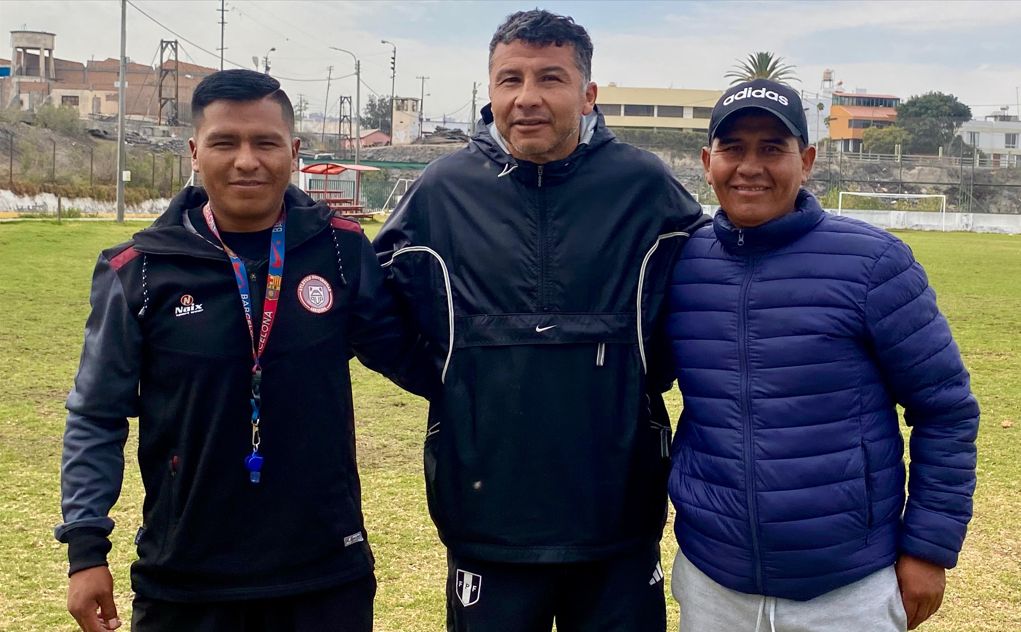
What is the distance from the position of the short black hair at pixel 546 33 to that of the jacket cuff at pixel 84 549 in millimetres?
1672

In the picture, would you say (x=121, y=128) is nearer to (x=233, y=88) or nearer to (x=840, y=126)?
(x=233, y=88)

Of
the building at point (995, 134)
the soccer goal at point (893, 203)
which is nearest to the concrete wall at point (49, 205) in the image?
the soccer goal at point (893, 203)

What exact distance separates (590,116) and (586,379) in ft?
2.60

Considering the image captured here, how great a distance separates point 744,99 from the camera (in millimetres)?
2619

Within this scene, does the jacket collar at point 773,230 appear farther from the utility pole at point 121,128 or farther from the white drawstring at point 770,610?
the utility pole at point 121,128

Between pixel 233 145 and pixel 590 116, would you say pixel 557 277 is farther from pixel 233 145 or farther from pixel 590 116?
pixel 233 145

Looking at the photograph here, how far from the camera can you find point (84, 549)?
2.47m

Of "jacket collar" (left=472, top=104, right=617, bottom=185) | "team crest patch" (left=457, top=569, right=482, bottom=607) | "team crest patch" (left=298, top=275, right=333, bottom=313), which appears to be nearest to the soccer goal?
"jacket collar" (left=472, top=104, right=617, bottom=185)

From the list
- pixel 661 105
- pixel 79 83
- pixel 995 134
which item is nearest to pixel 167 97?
pixel 79 83

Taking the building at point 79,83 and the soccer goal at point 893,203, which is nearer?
the soccer goal at point 893,203

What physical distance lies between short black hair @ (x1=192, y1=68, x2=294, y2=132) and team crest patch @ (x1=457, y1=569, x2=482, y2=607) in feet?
4.42

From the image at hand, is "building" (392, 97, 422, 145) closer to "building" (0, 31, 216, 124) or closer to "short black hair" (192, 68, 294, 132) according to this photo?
"building" (0, 31, 216, 124)

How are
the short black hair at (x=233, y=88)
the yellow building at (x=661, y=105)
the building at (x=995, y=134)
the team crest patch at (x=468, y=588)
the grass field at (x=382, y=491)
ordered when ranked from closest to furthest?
the short black hair at (x=233, y=88), the team crest patch at (x=468, y=588), the grass field at (x=382, y=491), the building at (x=995, y=134), the yellow building at (x=661, y=105)

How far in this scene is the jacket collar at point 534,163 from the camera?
2.82m
